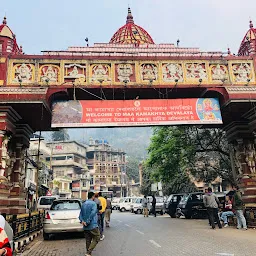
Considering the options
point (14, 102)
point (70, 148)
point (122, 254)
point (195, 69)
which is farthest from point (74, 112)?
point (70, 148)

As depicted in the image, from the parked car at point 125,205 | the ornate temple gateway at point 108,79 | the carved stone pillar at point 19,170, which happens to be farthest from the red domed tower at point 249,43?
the parked car at point 125,205

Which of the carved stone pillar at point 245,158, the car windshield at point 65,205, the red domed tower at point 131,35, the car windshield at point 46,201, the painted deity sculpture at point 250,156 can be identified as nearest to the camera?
the car windshield at point 65,205

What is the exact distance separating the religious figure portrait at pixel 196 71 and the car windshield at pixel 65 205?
7.51 m

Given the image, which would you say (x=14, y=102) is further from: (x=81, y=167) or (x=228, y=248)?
(x=81, y=167)

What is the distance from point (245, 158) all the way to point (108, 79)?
8.46 m

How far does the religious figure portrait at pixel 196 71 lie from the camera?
13.5 metres

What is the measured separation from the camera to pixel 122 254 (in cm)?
721

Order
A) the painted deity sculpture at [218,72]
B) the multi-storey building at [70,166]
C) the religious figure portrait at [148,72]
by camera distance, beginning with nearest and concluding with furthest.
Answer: the religious figure portrait at [148,72], the painted deity sculpture at [218,72], the multi-storey building at [70,166]

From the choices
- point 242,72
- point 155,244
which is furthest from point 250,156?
point 155,244

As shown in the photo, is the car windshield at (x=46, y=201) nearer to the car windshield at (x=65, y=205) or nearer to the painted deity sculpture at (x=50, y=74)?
the car windshield at (x=65, y=205)

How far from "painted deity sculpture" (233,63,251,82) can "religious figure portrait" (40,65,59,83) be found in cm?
823

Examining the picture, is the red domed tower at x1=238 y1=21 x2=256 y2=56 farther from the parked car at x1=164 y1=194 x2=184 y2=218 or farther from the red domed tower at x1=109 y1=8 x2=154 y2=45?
the parked car at x1=164 y1=194 x2=184 y2=218

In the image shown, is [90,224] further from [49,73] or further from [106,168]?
[106,168]

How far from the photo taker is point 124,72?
1334 cm
